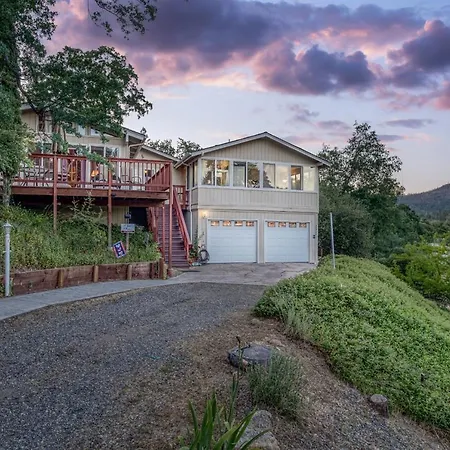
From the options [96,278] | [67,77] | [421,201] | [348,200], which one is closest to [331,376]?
[96,278]

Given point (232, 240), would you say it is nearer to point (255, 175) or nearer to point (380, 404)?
point (255, 175)

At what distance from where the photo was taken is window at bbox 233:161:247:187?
1750 centimetres

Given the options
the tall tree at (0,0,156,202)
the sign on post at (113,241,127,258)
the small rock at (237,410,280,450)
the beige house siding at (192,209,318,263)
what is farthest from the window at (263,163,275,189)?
the small rock at (237,410,280,450)

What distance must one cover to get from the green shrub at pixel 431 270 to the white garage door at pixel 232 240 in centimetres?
609

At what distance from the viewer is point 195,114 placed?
18.5 meters

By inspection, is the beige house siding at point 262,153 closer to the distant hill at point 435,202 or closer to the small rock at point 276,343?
the small rock at point 276,343

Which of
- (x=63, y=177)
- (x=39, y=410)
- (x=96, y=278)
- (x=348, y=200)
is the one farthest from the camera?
(x=348, y=200)

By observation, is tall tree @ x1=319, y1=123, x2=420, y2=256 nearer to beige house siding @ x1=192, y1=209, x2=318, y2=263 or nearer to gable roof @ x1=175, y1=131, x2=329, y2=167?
gable roof @ x1=175, y1=131, x2=329, y2=167

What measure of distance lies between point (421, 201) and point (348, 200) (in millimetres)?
24835

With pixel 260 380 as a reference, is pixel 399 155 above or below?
above

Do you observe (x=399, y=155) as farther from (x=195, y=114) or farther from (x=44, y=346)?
(x=44, y=346)

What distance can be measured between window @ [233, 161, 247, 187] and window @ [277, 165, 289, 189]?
1.65m

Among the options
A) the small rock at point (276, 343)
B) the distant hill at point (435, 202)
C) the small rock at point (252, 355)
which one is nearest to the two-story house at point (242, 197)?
the small rock at point (276, 343)

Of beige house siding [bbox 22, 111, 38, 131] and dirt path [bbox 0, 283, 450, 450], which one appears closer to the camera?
dirt path [bbox 0, 283, 450, 450]
